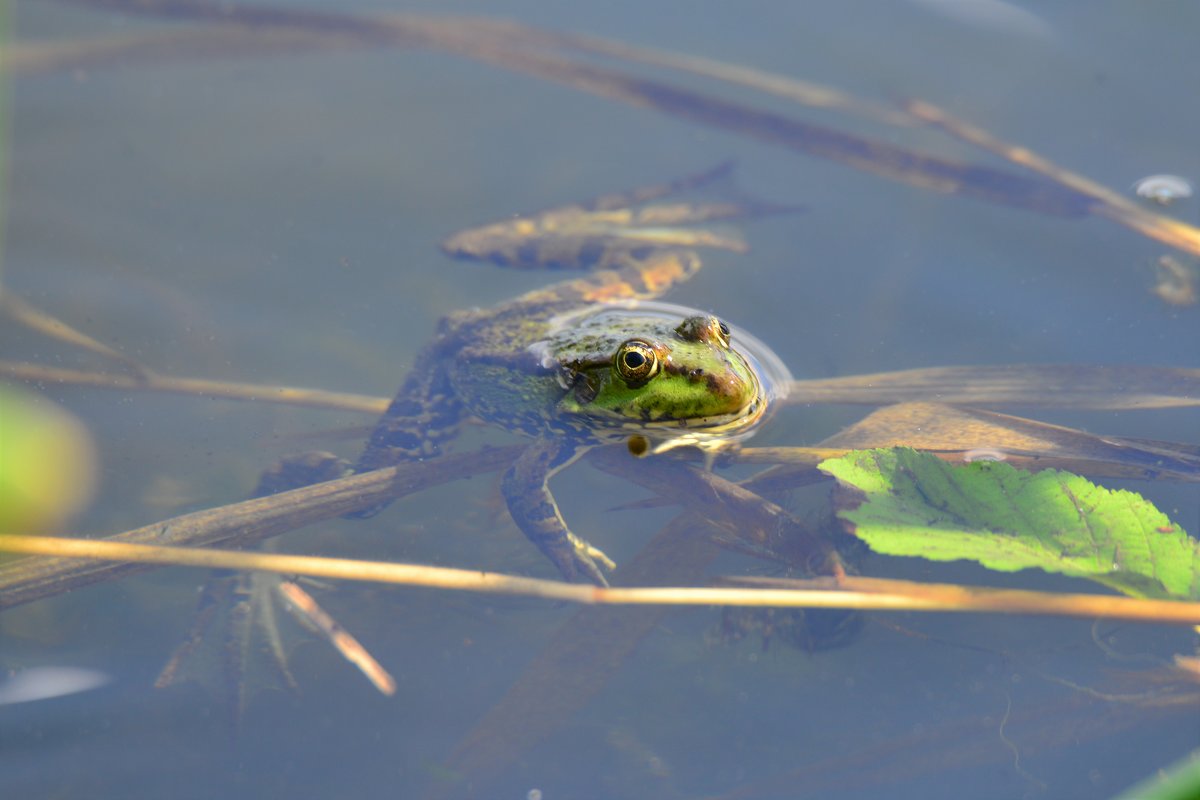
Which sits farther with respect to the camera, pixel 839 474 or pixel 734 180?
pixel 734 180

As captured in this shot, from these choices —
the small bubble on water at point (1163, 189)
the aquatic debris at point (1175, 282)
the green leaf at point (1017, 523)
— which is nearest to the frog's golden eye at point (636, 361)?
the green leaf at point (1017, 523)

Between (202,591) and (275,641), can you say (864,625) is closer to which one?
(275,641)

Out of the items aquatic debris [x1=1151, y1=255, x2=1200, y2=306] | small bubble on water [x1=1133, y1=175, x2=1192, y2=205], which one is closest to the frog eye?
aquatic debris [x1=1151, y1=255, x2=1200, y2=306]

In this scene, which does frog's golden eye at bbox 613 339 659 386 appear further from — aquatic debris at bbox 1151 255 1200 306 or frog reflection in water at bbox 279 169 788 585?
aquatic debris at bbox 1151 255 1200 306

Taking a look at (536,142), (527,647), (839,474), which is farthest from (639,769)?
(536,142)

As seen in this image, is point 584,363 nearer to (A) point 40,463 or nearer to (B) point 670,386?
(B) point 670,386

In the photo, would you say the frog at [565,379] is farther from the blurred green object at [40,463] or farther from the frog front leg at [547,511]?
the blurred green object at [40,463]

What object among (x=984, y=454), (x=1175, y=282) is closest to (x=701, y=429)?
(x=984, y=454)
